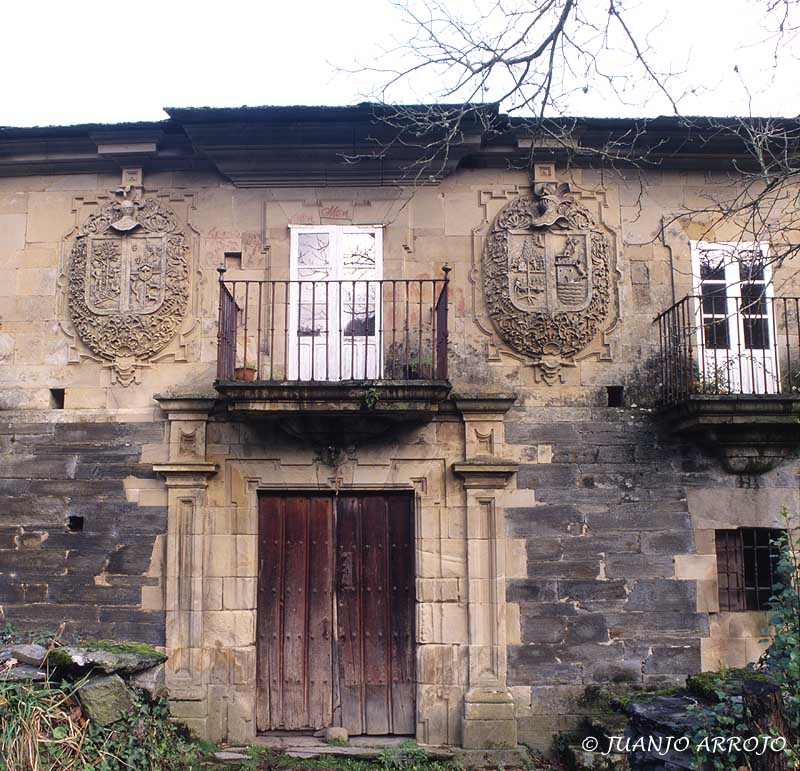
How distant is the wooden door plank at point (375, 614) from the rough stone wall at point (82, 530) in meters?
2.01

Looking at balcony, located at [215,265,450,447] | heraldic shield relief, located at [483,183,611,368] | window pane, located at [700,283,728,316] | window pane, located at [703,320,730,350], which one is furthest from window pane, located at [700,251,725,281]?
balcony, located at [215,265,450,447]

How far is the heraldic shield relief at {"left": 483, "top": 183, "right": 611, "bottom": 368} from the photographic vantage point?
330 inches

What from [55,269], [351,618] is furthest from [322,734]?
[55,269]

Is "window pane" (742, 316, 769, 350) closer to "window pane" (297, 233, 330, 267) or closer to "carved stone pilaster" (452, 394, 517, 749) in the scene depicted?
"carved stone pilaster" (452, 394, 517, 749)

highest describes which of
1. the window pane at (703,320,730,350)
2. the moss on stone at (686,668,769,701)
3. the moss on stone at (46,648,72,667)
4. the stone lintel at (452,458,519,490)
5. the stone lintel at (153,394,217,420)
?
the window pane at (703,320,730,350)

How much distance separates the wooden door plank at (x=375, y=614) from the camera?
7.98m

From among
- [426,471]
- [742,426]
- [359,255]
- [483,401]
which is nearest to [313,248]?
[359,255]

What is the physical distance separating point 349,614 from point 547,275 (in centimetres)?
398

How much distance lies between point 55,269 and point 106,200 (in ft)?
2.98

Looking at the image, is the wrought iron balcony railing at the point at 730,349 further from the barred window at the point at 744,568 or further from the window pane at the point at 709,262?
the barred window at the point at 744,568

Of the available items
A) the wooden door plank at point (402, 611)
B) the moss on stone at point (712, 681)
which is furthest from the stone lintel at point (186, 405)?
the moss on stone at point (712, 681)

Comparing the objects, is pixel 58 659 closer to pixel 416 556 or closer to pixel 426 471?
pixel 416 556

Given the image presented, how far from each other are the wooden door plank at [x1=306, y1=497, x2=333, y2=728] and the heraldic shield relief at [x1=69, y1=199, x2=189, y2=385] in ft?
7.90

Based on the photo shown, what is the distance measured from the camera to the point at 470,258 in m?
8.57
